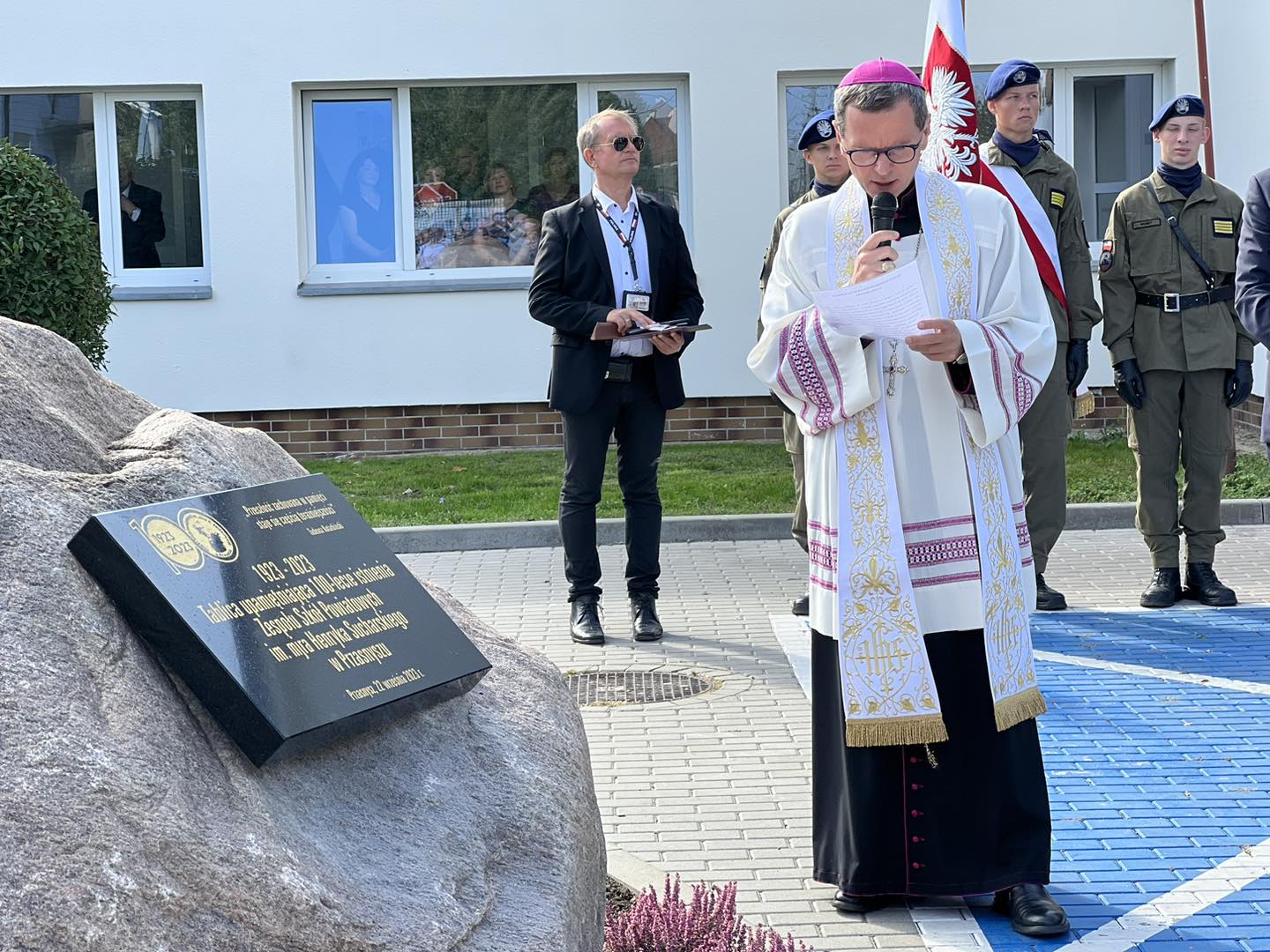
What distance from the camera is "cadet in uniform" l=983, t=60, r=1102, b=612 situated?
299 inches

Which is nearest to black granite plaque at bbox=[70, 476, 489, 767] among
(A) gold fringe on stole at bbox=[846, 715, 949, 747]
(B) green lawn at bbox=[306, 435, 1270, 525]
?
(A) gold fringe on stole at bbox=[846, 715, 949, 747]

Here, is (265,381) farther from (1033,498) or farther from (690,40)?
(1033,498)

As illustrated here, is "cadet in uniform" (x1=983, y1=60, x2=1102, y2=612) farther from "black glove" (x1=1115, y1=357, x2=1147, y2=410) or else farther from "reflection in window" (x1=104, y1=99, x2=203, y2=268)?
"reflection in window" (x1=104, y1=99, x2=203, y2=268)

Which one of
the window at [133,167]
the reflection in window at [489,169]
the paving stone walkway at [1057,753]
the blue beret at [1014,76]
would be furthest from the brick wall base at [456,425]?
the blue beret at [1014,76]

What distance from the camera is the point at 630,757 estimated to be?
18.7ft

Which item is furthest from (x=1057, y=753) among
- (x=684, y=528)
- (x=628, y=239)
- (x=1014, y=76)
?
(x=684, y=528)

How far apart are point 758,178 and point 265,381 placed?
4.80 metres

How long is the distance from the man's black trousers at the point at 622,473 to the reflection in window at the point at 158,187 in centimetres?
797

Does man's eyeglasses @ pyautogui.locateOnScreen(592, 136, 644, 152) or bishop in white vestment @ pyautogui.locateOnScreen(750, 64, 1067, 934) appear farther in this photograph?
man's eyeglasses @ pyautogui.locateOnScreen(592, 136, 644, 152)

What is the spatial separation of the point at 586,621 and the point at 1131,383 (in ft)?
9.87

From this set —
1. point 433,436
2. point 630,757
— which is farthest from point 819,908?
point 433,436

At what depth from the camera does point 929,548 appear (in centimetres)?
397

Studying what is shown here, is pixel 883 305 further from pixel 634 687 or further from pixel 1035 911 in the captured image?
pixel 634 687

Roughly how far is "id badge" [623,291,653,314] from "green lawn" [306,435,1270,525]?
3.30m
